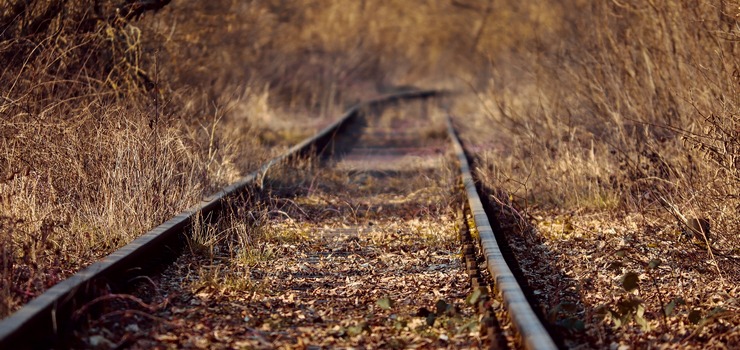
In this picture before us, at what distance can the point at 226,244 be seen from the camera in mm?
6891

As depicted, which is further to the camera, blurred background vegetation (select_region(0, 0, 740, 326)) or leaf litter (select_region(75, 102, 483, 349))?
blurred background vegetation (select_region(0, 0, 740, 326))

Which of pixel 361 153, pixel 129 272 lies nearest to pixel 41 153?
pixel 129 272

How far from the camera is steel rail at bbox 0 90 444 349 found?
390 cm

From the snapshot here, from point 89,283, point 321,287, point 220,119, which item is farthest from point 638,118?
point 89,283

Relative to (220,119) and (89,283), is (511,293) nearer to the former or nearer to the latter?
(89,283)

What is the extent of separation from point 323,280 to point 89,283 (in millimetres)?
1616

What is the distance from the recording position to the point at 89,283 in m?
4.69

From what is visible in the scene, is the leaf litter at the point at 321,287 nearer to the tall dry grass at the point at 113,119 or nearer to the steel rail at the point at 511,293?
the steel rail at the point at 511,293

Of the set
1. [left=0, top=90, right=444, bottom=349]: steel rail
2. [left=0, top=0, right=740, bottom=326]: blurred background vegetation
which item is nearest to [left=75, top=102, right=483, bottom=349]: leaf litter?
[left=0, top=90, right=444, bottom=349]: steel rail

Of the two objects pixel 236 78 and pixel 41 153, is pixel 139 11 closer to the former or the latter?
pixel 41 153

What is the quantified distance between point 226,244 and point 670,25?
6056 mm

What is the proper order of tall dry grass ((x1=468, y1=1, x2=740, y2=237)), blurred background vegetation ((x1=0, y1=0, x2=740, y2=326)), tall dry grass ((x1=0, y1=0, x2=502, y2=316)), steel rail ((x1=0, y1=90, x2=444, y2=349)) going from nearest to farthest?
steel rail ((x1=0, y1=90, x2=444, y2=349)), tall dry grass ((x1=0, y1=0, x2=502, y2=316)), blurred background vegetation ((x1=0, y1=0, x2=740, y2=326)), tall dry grass ((x1=468, y1=1, x2=740, y2=237))

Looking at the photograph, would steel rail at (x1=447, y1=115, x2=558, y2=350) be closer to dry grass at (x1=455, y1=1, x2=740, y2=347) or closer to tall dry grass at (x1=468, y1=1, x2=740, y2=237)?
dry grass at (x1=455, y1=1, x2=740, y2=347)

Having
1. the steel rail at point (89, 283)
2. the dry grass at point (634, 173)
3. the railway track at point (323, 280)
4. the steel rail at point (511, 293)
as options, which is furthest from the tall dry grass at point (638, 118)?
the steel rail at point (89, 283)
